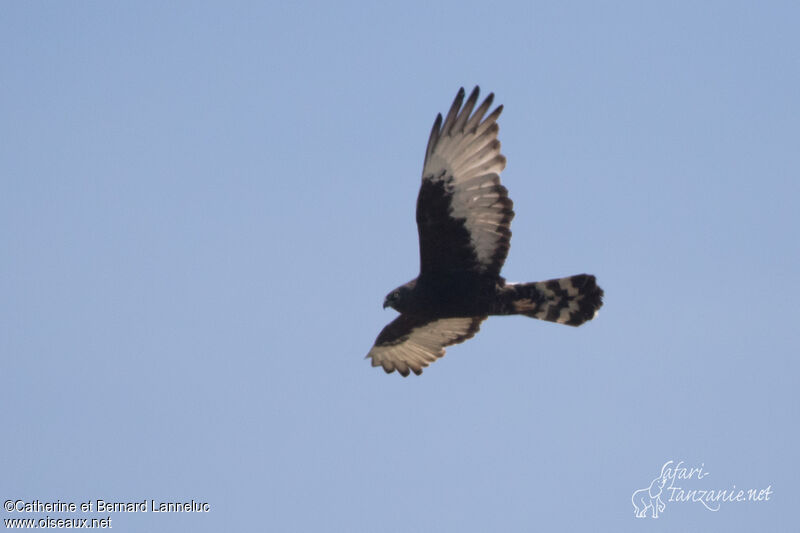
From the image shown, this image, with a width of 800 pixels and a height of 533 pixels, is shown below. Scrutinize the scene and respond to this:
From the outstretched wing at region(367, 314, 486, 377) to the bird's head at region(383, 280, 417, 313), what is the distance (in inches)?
59.1

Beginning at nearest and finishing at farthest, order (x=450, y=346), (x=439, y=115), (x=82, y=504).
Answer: (x=439, y=115)
(x=82, y=504)
(x=450, y=346)

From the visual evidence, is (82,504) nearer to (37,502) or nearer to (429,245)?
(37,502)

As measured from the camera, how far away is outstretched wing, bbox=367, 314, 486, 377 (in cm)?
1653

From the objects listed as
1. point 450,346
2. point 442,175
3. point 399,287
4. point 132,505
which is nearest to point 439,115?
point 442,175

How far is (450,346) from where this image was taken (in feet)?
54.9

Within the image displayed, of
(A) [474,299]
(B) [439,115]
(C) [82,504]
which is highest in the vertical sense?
(B) [439,115]

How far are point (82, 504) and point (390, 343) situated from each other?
420 centimetres

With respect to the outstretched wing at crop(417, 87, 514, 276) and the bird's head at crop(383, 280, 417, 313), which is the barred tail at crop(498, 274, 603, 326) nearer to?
the outstretched wing at crop(417, 87, 514, 276)

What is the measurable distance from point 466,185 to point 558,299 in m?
1.72

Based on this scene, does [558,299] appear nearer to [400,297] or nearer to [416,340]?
[400,297]

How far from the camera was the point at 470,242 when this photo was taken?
14.6 metres

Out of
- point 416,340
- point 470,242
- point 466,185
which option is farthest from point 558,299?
point 416,340

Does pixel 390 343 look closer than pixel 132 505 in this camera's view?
No

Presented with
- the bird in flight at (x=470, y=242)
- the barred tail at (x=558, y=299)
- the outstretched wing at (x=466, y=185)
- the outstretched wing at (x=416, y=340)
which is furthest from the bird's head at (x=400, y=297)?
the outstretched wing at (x=416, y=340)
